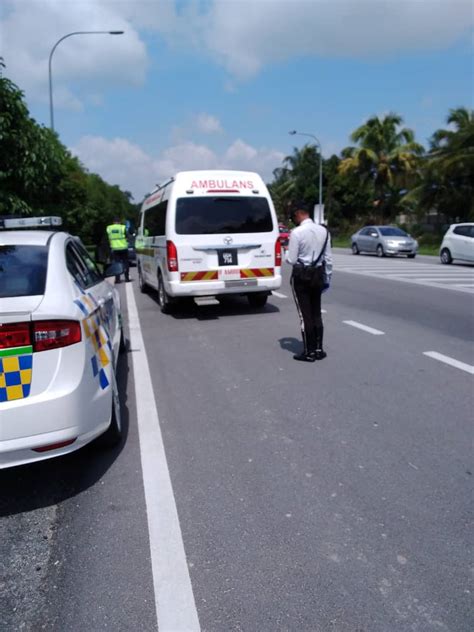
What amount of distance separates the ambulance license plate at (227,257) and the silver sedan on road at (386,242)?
17785mm

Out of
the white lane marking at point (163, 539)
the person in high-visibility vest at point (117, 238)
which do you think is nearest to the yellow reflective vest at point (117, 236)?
the person in high-visibility vest at point (117, 238)

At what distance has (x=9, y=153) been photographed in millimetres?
8805

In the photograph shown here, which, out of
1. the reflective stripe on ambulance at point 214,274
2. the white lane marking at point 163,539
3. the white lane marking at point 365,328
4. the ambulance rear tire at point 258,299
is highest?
the reflective stripe on ambulance at point 214,274

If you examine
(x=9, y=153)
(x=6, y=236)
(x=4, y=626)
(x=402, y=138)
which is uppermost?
(x=402, y=138)

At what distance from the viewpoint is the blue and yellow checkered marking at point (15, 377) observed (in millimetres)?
3115

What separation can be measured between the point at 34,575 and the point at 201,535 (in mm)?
845

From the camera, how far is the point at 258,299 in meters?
10.8

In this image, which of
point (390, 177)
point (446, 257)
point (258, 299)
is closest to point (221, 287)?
point (258, 299)

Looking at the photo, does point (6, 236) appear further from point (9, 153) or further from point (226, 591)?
point (9, 153)

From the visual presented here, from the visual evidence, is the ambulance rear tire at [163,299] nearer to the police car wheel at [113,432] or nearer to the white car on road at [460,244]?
the police car wheel at [113,432]

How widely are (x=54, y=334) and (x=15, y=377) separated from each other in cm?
32

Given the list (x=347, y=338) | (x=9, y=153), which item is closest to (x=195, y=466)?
(x=347, y=338)

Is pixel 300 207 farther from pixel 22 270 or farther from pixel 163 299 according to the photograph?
pixel 163 299

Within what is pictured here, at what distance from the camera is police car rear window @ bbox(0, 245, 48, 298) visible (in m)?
3.53
